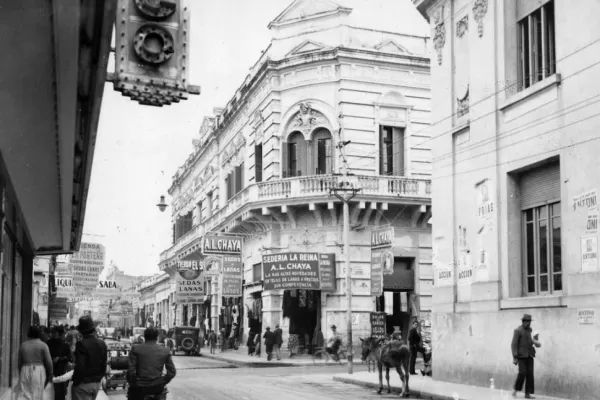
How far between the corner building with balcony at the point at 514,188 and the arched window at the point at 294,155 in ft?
46.7

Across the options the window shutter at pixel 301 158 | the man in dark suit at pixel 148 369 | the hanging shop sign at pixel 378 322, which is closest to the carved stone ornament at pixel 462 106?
the hanging shop sign at pixel 378 322

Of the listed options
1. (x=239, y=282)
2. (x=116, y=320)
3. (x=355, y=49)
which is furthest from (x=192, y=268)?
(x=116, y=320)

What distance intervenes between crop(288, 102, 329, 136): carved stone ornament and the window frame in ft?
58.9

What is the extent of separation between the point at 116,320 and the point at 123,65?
286ft

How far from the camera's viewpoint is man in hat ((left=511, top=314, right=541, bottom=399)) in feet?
55.8

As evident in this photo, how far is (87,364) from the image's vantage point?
38.7ft

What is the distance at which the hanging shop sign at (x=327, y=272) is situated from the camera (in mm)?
34875

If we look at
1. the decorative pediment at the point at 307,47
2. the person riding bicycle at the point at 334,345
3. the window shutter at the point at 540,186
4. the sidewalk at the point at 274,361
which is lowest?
the sidewalk at the point at 274,361

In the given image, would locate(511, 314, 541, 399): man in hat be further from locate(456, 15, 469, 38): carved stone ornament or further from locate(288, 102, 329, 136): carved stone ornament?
locate(288, 102, 329, 136): carved stone ornament

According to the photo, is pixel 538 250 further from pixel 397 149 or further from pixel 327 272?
pixel 397 149

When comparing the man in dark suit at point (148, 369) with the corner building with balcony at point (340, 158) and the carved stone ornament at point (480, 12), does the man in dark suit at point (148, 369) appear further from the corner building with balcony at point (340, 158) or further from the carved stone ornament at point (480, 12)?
the corner building with balcony at point (340, 158)

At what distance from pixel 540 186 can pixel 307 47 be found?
20.1 metres

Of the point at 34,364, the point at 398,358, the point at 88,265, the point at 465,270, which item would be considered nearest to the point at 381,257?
the point at 465,270

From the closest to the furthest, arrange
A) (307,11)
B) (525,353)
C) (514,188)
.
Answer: (525,353) → (514,188) → (307,11)
